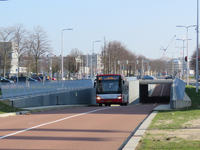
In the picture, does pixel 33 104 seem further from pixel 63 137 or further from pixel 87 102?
pixel 87 102

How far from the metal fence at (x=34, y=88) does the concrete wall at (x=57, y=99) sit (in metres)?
0.68

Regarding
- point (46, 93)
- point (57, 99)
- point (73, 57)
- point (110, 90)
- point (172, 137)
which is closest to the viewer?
point (172, 137)

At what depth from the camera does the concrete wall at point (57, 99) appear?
A: 71.5 ft

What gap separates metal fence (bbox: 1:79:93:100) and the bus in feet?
14.5

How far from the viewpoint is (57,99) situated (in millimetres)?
30672

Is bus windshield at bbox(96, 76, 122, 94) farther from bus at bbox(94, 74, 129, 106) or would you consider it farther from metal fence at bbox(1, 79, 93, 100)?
metal fence at bbox(1, 79, 93, 100)

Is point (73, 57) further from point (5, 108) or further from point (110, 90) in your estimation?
point (5, 108)

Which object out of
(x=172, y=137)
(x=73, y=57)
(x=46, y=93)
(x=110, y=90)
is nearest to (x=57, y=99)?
(x=46, y=93)

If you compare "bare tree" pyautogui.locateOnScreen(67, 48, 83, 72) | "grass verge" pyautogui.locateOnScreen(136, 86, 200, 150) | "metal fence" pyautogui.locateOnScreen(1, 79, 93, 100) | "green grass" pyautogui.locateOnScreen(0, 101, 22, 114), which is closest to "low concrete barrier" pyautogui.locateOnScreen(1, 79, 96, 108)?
"metal fence" pyautogui.locateOnScreen(1, 79, 93, 100)

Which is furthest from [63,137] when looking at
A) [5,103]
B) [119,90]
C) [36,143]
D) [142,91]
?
[142,91]

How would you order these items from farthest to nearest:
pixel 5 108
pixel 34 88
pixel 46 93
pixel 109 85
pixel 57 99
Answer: pixel 109 85 → pixel 57 99 → pixel 46 93 → pixel 34 88 → pixel 5 108

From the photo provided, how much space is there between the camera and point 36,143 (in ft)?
27.4

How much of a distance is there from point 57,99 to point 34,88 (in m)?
4.88

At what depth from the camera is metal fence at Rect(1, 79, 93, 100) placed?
70.2 ft
